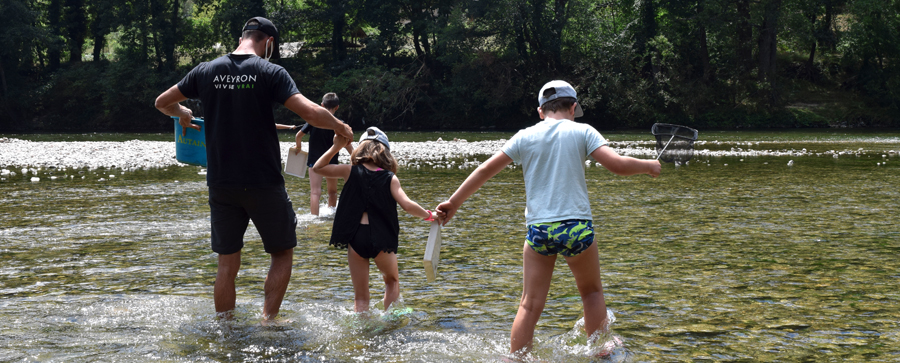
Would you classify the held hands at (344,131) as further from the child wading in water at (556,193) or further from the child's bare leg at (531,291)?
the child's bare leg at (531,291)

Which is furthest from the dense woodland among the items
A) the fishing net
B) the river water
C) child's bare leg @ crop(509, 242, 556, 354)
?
child's bare leg @ crop(509, 242, 556, 354)

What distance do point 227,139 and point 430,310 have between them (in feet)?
6.44

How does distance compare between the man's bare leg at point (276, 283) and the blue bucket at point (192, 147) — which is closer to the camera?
the man's bare leg at point (276, 283)

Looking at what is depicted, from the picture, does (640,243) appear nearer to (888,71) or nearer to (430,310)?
(430,310)

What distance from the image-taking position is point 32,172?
17281 millimetres

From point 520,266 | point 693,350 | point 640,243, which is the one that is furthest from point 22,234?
point 693,350

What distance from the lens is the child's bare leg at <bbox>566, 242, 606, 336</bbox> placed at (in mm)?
4148

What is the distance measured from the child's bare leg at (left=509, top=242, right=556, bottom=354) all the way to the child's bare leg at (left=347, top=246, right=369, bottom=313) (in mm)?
1407

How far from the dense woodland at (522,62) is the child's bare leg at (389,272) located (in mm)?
41237

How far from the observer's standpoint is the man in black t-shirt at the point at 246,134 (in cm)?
468

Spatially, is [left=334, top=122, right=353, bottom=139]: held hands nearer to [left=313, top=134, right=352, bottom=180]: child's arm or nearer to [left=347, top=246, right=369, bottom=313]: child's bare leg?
[left=313, top=134, right=352, bottom=180]: child's arm

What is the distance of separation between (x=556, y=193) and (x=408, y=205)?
1204mm

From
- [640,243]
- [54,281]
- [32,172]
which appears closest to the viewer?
[54,281]

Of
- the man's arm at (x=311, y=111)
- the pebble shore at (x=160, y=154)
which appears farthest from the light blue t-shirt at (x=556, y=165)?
the pebble shore at (x=160, y=154)
